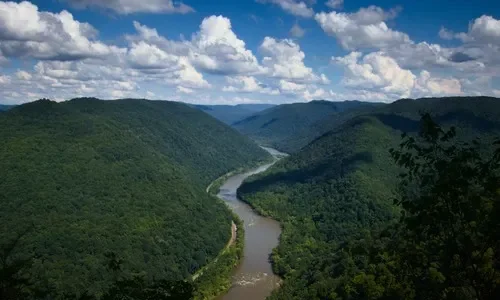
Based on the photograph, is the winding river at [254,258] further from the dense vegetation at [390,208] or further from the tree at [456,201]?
the tree at [456,201]

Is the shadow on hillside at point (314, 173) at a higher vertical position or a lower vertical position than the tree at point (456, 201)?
lower

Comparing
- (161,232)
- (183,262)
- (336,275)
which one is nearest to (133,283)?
(336,275)

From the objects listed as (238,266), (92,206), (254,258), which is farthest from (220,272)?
(92,206)

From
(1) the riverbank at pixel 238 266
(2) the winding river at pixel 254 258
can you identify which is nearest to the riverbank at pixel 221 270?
(1) the riverbank at pixel 238 266

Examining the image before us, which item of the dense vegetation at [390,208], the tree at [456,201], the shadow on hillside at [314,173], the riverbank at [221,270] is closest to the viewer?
the tree at [456,201]

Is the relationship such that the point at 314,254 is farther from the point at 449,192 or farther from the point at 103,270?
the point at 449,192

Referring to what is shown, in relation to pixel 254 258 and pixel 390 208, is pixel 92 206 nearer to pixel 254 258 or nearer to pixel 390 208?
pixel 254 258
